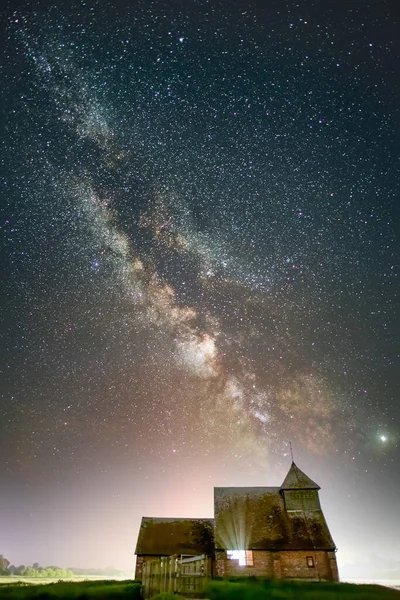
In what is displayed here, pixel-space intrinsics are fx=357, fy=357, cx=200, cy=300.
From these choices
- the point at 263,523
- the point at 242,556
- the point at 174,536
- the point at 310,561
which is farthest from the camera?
the point at 174,536

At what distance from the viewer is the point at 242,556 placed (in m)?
31.8

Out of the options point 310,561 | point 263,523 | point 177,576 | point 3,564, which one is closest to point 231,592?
point 177,576

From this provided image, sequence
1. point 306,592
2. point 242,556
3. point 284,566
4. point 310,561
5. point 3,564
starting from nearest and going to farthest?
1. point 306,592
2. point 284,566
3. point 310,561
4. point 242,556
5. point 3,564

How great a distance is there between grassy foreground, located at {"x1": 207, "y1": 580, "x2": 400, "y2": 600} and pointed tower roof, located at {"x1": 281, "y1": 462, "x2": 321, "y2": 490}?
23.7 metres

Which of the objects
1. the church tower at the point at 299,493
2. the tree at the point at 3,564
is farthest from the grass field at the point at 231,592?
the tree at the point at 3,564

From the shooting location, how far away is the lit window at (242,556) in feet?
103

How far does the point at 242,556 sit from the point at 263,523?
3912 mm

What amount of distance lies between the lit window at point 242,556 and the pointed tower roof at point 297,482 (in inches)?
316

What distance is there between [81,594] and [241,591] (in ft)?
30.4

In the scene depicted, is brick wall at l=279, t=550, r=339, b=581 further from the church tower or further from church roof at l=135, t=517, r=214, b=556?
church roof at l=135, t=517, r=214, b=556

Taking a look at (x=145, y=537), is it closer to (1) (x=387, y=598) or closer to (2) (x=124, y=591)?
(2) (x=124, y=591)

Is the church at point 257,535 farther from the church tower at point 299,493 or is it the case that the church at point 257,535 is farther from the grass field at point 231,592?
the grass field at point 231,592

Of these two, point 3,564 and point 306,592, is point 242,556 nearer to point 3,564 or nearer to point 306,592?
point 306,592

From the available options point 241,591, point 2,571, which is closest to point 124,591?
point 241,591
